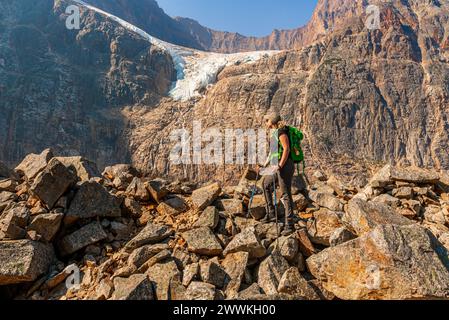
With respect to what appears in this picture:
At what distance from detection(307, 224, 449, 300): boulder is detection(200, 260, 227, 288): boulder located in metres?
1.63

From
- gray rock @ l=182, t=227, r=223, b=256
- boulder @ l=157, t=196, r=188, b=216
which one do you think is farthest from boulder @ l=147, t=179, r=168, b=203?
gray rock @ l=182, t=227, r=223, b=256

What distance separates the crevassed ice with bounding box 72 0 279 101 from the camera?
6619 cm

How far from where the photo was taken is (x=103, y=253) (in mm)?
6074

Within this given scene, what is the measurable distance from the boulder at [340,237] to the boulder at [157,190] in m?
3.88

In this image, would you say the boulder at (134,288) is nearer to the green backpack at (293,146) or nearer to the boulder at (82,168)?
the green backpack at (293,146)

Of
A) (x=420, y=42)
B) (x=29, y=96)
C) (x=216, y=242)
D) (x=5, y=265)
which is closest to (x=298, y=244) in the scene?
(x=216, y=242)

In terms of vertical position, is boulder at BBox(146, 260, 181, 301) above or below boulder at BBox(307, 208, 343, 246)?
below

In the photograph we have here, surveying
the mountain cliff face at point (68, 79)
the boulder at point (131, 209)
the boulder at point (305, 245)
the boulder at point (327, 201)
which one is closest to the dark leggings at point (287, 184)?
the boulder at point (305, 245)

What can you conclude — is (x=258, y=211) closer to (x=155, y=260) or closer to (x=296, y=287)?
(x=296, y=287)

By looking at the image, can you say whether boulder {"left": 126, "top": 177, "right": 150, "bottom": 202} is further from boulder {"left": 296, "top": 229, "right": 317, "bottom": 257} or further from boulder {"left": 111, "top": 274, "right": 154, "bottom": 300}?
boulder {"left": 296, "top": 229, "right": 317, "bottom": 257}

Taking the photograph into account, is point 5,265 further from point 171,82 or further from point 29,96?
point 171,82

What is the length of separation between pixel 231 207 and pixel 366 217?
278 centimetres

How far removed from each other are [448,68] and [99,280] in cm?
8446
